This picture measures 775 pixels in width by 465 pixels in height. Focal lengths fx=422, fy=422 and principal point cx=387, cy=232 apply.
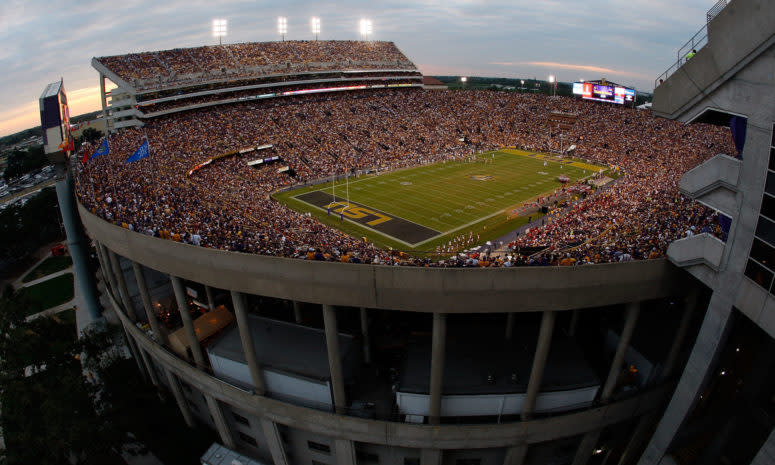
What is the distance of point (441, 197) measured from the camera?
155ft

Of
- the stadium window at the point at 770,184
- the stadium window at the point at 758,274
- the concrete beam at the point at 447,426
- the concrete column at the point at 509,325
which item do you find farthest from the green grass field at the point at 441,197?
the stadium window at the point at 770,184

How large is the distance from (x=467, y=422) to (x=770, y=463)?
813cm

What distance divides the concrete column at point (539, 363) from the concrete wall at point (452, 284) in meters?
0.58

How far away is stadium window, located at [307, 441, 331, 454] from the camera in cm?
1620

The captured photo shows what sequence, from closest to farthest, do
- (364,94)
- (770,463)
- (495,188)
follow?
(770,463) < (495,188) < (364,94)

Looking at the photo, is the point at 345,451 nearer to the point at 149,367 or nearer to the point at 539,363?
the point at 539,363

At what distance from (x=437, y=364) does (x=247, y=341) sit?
6.72m

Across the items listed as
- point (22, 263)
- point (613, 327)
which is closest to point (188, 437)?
point (613, 327)

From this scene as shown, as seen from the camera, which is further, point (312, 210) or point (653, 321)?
point (312, 210)

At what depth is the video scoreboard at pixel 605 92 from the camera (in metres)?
75.1

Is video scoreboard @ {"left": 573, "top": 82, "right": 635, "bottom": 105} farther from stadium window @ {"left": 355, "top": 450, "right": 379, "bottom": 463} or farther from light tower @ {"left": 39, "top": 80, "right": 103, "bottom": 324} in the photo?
stadium window @ {"left": 355, "top": 450, "right": 379, "bottom": 463}

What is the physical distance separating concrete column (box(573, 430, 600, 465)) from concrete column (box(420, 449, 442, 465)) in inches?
223

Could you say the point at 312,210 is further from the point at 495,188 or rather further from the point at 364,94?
the point at 364,94

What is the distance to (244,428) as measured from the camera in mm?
18125
